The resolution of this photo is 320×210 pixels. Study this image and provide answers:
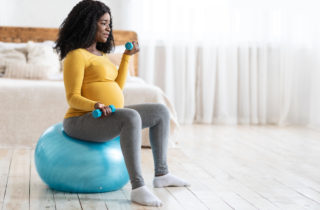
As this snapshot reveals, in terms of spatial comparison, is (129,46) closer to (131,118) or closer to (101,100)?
(101,100)

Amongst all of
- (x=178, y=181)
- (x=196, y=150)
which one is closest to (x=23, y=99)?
(x=196, y=150)

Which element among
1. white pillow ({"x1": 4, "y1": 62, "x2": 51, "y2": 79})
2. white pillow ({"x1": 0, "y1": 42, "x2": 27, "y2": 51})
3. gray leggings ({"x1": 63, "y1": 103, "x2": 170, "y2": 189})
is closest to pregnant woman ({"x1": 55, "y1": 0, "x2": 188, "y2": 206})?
gray leggings ({"x1": 63, "y1": 103, "x2": 170, "y2": 189})

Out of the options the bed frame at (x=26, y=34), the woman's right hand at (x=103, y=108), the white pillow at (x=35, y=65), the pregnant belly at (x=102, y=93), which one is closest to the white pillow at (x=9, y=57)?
the white pillow at (x=35, y=65)

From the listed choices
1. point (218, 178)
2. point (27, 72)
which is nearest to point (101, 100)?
point (218, 178)

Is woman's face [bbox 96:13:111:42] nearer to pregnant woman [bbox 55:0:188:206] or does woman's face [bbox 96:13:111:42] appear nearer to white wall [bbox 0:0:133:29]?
pregnant woman [bbox 55:0:188:206]

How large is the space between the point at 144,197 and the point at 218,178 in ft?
2.28

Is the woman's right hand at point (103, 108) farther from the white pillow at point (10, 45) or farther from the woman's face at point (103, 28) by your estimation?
the white pillow at point (10, 45)

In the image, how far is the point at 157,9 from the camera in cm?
504

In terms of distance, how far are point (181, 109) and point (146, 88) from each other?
1.58m

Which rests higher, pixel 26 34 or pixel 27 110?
pixel 26 34

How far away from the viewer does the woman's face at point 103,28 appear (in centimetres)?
231

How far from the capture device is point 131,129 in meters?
2.13

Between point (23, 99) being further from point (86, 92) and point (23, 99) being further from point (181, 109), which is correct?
point (181, 109)

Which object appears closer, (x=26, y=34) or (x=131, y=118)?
(x=131, y=118)
